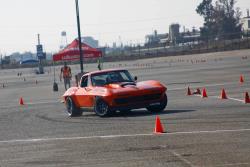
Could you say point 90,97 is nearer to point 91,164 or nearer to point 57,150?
point 57,150

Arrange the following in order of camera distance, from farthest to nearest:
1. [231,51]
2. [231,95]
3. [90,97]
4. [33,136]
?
1. [231,51]
2. [231,95]
3. [90,97]
4. [33,136]

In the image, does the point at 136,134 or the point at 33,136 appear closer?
the point at 136,134

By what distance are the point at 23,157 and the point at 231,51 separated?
87330mm

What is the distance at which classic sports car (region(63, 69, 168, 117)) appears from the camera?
22.0 m

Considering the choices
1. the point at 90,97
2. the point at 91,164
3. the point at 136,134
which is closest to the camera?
the point at 91,164

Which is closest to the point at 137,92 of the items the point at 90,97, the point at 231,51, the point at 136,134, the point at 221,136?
the point at 90,97

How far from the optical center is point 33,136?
59.6 feet

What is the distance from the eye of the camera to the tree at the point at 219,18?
14812 cm

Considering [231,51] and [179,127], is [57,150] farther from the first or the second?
[231,51]

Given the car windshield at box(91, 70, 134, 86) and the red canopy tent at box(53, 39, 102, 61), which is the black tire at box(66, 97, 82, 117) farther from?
the red canopy tent at box(53, 39, 102, 61)

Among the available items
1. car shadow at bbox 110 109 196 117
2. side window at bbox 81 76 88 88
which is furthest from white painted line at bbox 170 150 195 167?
side window at bbox 81 76 88 88

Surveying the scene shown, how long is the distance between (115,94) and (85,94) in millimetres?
1818

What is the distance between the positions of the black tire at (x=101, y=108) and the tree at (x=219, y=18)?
12231cm

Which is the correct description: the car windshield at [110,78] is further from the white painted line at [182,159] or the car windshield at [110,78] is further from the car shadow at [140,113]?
the white painted line at [182,159]
